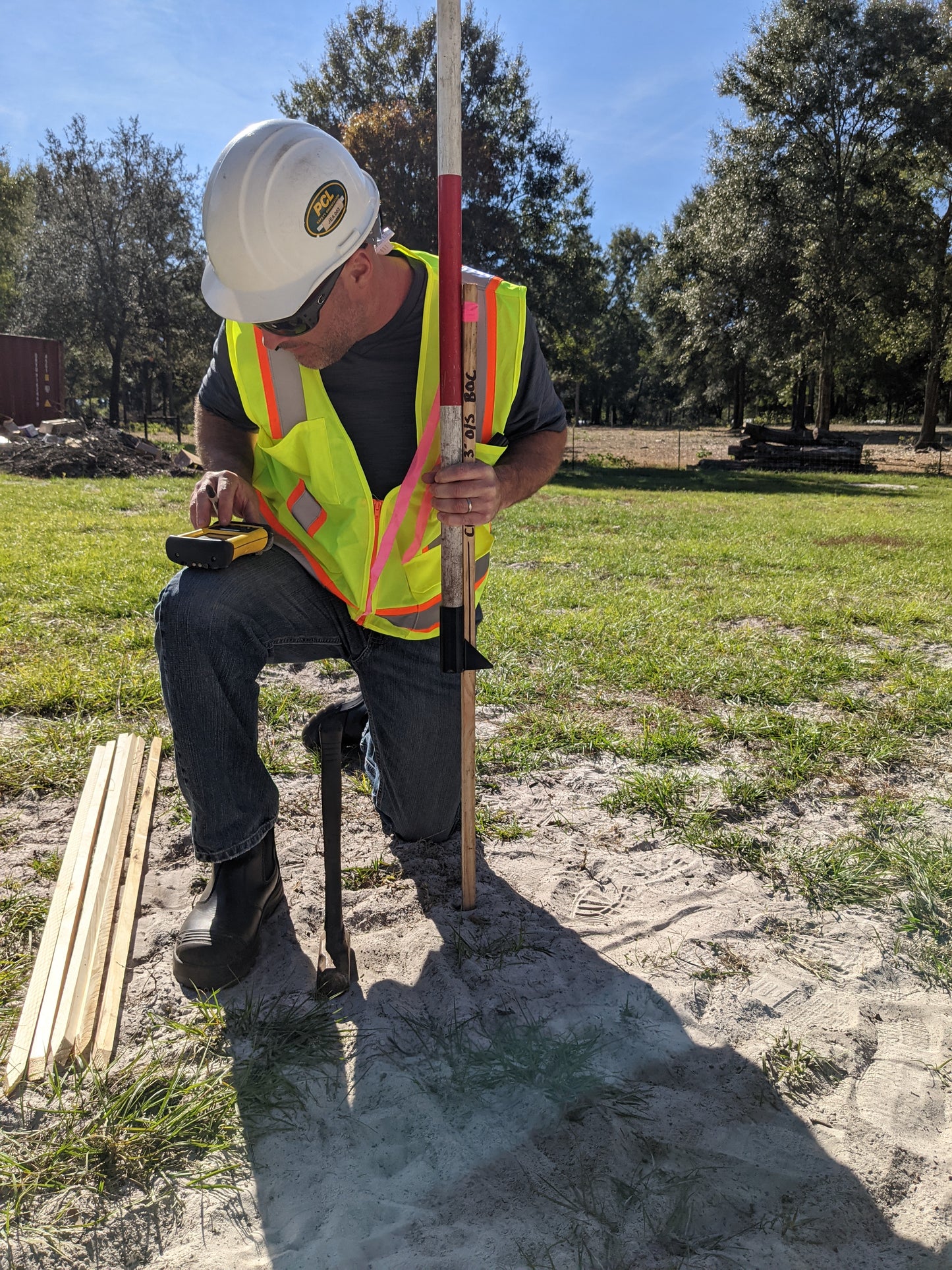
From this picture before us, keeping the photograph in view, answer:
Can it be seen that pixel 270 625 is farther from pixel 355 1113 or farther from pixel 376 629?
pixel 355 1113

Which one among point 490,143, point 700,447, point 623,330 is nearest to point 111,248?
point 490,143

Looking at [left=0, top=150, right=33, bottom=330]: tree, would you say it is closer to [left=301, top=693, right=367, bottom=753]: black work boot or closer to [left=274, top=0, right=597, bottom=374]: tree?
[left=274, top=0, right=597, bottom=374]: tree

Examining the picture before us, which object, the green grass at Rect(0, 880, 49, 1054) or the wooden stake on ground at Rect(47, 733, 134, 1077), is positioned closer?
the wooden stake on ground at Rect(47, 733, 134, 1077)

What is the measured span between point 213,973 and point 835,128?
27349mm

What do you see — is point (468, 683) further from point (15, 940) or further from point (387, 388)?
point (15, 940)

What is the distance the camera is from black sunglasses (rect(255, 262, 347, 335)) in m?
2.37

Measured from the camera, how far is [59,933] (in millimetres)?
2420

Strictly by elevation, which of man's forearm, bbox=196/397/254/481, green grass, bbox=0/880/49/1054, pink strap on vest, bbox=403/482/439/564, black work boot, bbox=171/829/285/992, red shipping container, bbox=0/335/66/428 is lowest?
green grass, bbox=0/880/49/1054

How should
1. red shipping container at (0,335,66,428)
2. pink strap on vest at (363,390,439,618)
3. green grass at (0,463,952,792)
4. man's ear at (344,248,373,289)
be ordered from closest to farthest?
man's ear at (344,248,373,289), pink strap on vest at (363,390,439,618), green grass at (0,463,952,792), red shipping container at (0,335,66,428)

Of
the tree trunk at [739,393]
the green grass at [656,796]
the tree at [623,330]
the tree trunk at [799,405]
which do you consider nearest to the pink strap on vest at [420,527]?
the green grass at [656,796]

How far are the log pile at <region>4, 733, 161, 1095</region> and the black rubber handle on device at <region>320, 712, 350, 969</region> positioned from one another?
1.87 ft

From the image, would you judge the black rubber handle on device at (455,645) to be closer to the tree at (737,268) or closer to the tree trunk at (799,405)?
the tree at (737,268)

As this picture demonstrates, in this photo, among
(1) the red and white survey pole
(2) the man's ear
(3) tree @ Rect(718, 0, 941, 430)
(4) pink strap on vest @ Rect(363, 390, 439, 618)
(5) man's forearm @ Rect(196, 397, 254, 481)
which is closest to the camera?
(1) the red and white survey pole

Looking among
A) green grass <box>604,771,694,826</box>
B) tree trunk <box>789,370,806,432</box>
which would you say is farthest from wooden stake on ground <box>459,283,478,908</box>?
tree trunk <box>789,370,806,432</box>
